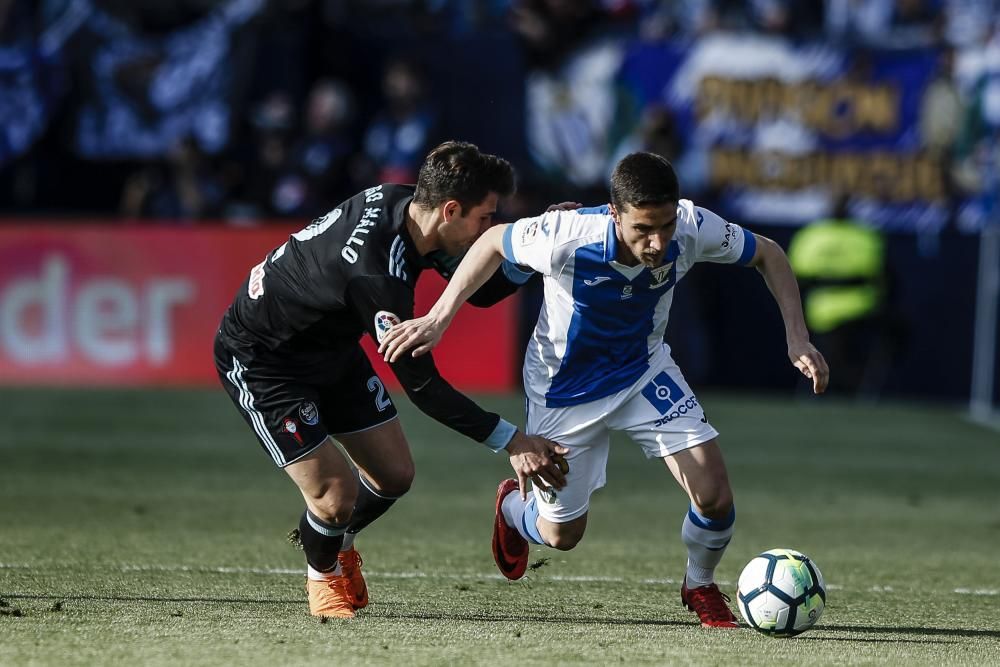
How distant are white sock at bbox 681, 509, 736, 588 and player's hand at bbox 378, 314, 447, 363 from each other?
4.42 ft

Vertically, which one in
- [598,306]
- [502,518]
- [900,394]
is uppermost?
[598,306]

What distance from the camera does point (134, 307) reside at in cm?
1504

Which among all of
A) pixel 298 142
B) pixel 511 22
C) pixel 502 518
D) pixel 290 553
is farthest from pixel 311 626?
pixel 511 22

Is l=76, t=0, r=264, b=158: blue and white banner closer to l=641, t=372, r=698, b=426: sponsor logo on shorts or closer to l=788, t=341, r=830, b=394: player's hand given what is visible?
l=641, t=372, r=698, b=426: sponsor logo on shorts

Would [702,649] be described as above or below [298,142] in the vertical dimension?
above

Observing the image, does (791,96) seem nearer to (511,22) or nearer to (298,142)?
(511,22)

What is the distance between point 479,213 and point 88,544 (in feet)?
9.97

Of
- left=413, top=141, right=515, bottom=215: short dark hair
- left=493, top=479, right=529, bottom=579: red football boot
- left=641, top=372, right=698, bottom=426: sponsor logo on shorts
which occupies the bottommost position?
left=493, top=479, right=529, bottom=579: red football boot

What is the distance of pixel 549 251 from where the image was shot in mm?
6055

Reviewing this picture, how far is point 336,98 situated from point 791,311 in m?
10.7

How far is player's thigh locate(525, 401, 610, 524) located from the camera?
6.46 metres

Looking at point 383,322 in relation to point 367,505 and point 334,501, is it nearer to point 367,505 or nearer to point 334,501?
point 334,501

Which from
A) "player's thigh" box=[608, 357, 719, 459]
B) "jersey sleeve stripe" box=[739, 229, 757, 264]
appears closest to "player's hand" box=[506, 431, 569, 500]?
"player's thigh" box=[608, 357, 719, 459]

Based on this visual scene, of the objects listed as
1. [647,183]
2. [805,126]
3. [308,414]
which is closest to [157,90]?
[805,126]
